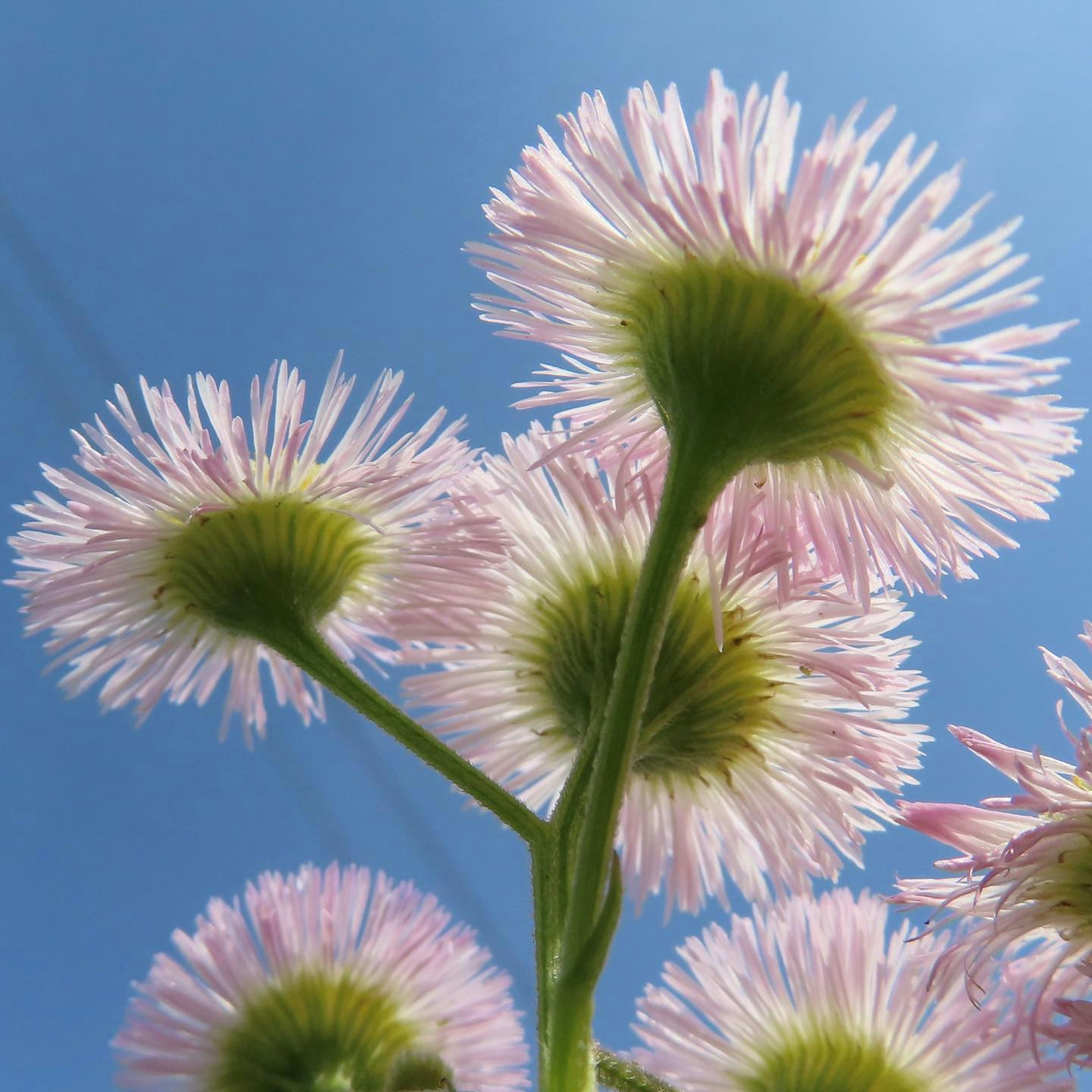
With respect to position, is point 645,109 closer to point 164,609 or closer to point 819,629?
point 819,629

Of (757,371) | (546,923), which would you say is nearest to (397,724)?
(546,923)

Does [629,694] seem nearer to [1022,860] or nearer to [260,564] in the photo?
[1022,860]

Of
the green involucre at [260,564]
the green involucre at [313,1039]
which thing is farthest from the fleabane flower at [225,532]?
the green involucre at [313,1039]


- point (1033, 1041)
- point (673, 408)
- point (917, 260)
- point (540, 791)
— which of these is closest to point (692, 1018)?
point (540, 791)

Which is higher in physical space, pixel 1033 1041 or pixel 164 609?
pixel 164 609

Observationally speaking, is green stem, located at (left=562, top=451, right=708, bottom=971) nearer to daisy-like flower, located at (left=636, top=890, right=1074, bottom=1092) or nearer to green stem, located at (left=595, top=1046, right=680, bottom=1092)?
green stem, located at (left=595, top=1046, right=680, bottom=1092)

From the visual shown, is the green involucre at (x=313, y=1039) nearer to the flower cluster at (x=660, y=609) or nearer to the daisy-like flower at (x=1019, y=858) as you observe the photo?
the flower cluster at (x=660, y=609)

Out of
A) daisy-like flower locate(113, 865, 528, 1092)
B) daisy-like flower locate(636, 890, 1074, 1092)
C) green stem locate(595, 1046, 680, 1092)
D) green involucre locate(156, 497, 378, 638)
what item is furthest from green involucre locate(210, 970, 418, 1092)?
green stem locate(595, 1046, 680, 1092)
